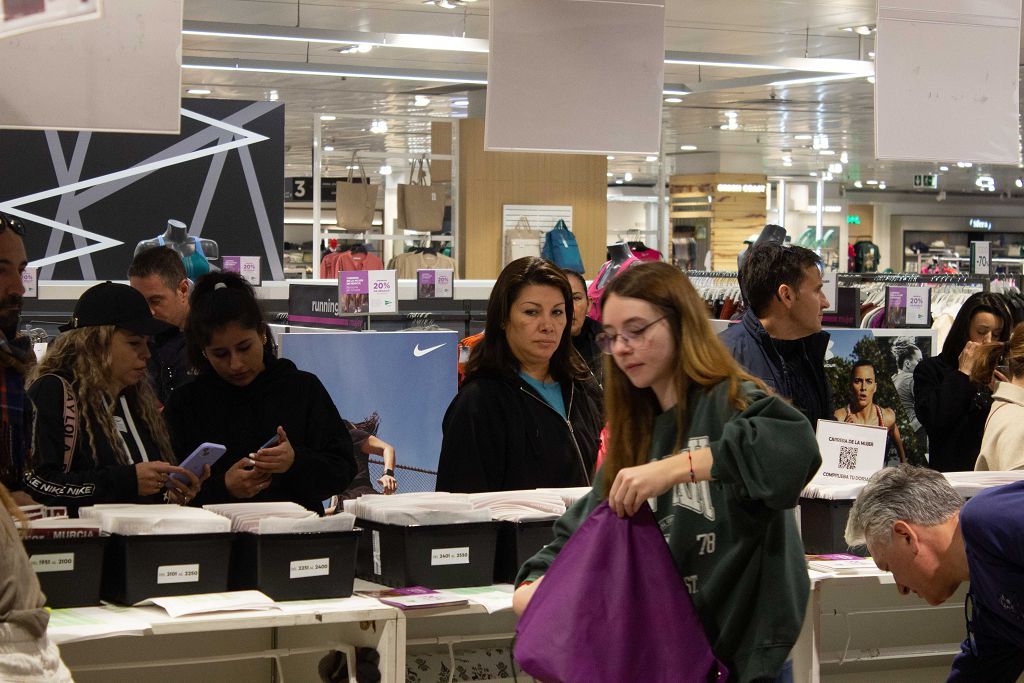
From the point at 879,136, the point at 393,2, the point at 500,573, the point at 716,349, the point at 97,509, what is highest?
the point at 393,2

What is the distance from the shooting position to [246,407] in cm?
350

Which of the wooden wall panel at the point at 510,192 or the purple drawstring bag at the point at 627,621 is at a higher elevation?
the wooden wall panel at the point at 510,192

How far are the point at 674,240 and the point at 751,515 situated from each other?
21264 millimetres

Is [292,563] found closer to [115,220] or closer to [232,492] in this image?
[232,492]

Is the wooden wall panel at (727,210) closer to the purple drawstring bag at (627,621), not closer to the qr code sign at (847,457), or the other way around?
the qr code sign at (847,457)

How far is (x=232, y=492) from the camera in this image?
3.38 meters

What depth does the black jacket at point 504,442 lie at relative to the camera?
3477 mm

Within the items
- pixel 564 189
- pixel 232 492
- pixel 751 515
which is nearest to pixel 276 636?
pixel 232 492

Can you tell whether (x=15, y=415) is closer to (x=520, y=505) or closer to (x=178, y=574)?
(x=178, y=574)

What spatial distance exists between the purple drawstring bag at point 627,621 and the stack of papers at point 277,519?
0.94 metres

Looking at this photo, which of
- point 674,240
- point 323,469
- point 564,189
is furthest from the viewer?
point 674,240

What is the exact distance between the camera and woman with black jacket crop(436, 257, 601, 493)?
11.4 feet

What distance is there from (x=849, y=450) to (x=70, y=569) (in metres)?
2.33

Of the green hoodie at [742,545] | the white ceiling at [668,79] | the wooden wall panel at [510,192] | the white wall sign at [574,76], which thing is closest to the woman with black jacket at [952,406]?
the white wall sign at [574,76]
